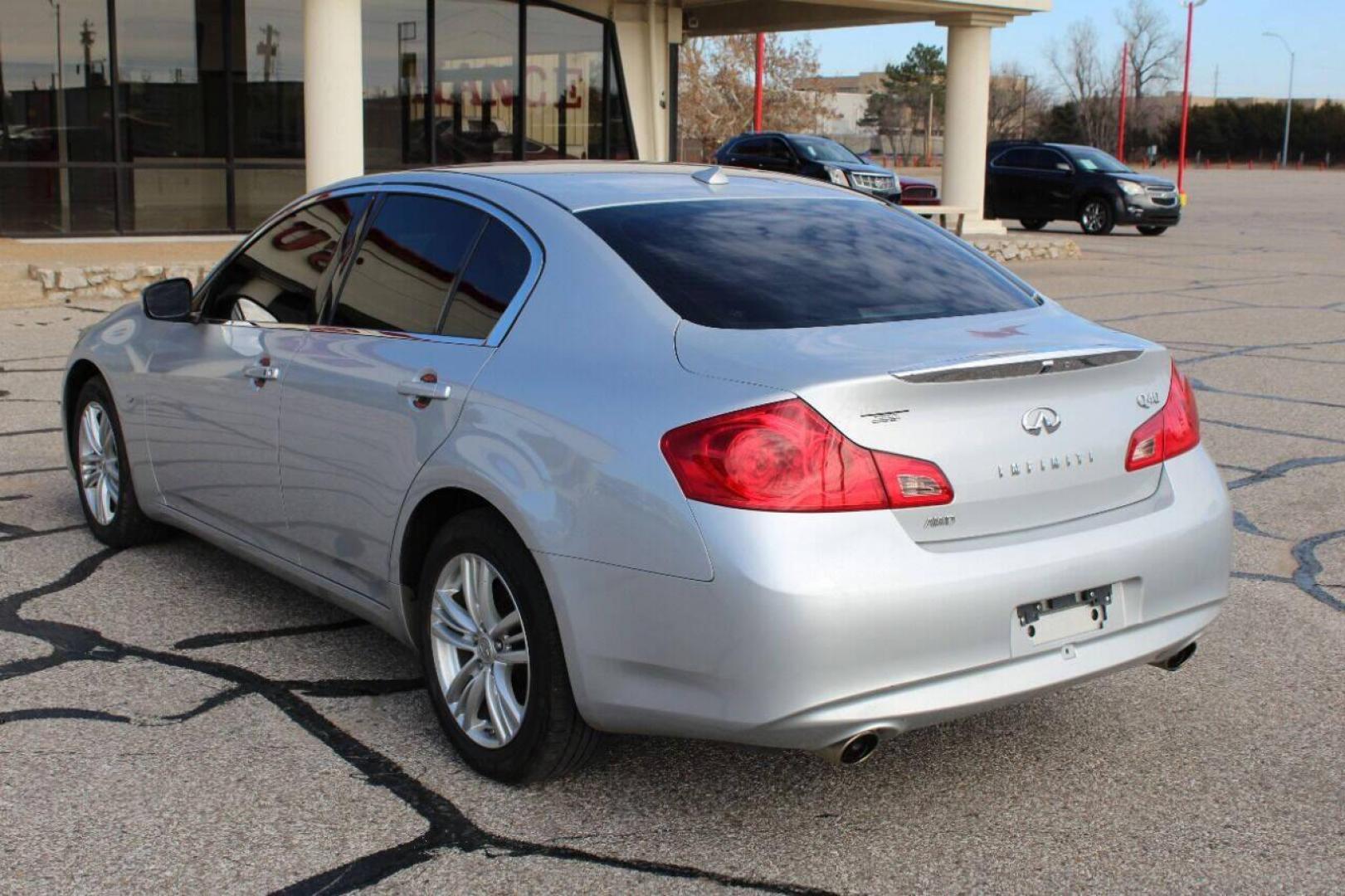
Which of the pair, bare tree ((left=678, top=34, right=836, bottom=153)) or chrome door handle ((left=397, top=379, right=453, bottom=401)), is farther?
bare tree ((left=678, top=34, right=836, bottom=153))

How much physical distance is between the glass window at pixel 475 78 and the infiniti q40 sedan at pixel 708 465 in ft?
56.9

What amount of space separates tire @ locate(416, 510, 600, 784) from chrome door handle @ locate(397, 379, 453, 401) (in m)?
0.34

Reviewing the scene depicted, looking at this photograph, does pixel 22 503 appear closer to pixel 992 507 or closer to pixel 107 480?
pixel 107 480

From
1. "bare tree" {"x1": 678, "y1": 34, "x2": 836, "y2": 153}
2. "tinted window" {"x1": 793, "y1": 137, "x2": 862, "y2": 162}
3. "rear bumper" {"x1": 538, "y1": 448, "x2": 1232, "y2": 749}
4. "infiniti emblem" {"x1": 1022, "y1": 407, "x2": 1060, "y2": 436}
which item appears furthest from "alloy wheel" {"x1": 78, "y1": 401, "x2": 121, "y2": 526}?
"bare tree" {"x1": 678, "y1": 34, "x2": 836, "y2": 153}

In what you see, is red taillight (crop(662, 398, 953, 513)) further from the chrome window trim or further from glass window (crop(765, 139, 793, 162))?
glass window (crop(765, 139, 793, 162))

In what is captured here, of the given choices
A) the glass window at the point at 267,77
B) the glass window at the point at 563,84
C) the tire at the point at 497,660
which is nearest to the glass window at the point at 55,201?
the glass window at the point at 267,77

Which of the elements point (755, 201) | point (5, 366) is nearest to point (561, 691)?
point (755, 201)

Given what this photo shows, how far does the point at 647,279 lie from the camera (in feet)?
13.1

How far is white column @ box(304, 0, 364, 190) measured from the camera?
17875mm

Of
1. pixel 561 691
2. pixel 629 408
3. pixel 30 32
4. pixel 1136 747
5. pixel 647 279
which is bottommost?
pixel 1136 747

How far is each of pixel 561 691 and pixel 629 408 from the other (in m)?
0.73

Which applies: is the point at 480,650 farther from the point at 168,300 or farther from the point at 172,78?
the point at 172,78

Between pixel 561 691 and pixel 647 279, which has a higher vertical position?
pixel 647 279

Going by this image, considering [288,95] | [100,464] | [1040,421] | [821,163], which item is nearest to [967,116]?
→ [821,163]
